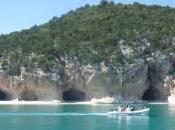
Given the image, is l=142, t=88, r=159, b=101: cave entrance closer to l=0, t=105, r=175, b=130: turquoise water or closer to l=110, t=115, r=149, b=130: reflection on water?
l=0, t=105, r=175, b=130: turquoise water

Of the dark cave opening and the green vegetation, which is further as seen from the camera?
the green vegetation

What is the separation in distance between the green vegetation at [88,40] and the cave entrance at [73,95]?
496 centimetres

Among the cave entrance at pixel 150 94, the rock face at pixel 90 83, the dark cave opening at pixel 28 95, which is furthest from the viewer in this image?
the cave entrance at pixel 150 94

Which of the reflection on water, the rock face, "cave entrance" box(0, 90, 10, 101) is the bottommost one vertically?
the reflection on water

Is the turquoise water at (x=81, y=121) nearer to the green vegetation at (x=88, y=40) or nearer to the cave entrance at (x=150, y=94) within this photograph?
the green vegetation at (x=88, y=40)

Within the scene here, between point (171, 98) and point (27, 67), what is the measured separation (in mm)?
24238

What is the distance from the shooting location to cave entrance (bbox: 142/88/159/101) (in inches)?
3740

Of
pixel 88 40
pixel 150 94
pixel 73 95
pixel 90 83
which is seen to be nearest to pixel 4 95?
pixel 73 95

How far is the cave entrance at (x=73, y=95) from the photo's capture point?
93406 millimetres

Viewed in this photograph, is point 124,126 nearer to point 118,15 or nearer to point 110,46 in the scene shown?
point 110,46

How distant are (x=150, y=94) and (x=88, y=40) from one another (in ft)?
47.5

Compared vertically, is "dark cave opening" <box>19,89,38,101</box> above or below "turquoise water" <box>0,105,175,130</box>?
above

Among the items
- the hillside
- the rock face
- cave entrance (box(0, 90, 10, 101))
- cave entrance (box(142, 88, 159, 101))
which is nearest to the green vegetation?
the hillside

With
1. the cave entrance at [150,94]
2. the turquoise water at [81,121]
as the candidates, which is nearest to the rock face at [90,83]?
the cave entrance at [150,94]
